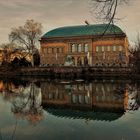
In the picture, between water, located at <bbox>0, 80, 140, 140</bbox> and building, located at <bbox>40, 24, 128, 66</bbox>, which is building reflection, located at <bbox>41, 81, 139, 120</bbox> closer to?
water, located at <bbox>0, 80, 140, 140</bbox>

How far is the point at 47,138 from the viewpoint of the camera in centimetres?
1325

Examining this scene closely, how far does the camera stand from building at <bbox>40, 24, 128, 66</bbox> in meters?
78.6

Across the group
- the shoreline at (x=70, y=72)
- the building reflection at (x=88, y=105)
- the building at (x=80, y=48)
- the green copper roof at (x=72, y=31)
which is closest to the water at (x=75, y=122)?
the building reflection at (x=88, y=105)

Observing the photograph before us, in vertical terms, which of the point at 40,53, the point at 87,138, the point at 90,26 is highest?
the point at 90,26

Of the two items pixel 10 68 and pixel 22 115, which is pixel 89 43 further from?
pixel 22 115

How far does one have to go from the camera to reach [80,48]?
8356cm

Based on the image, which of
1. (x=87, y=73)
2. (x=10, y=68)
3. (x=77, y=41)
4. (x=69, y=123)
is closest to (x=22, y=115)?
(x=69, y=123)

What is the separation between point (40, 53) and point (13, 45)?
1128 centimetres

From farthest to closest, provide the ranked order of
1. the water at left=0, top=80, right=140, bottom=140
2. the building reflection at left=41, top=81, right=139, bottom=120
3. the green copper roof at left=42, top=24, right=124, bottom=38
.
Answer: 1. the green copper roof at left=42, top=24, right=124, bottom=38
2. the building reflection at left=41, top=81, right=139, bottom=120
3. the water at left=0, top=80, right=140, bottom=140

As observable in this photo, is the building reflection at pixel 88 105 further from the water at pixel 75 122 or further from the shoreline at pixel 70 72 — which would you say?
the shoreline at pixel 70 72

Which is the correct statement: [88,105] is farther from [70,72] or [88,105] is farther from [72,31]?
[72,31]

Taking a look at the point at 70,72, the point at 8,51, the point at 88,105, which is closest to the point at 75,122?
the point at 88,105

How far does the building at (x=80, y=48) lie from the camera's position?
78.6 m

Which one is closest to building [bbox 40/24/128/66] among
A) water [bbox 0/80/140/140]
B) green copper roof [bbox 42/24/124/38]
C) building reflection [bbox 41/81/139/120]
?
green copper roof [bbox 42/24/124/38]
